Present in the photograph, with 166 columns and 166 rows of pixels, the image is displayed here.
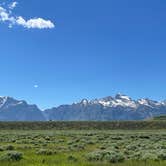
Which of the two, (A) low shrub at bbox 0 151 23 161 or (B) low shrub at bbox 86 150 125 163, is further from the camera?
(B) low shrub at bbox 86 150 125 163

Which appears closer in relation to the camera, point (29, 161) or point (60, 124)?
point (29, 161)

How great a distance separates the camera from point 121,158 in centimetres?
2242

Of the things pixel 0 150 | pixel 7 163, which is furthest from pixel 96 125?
pixel 7 163

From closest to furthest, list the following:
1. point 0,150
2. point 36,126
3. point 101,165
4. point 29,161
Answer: point 101,165 → point 29,161 → point 0,150 → point 36,126

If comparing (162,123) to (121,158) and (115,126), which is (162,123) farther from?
(121,158)

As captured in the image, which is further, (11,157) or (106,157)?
(106,157)

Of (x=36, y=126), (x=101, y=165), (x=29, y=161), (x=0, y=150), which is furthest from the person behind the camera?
(x=36, y=126)

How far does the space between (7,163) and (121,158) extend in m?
5.75

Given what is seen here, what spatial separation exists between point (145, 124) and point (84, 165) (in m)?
112

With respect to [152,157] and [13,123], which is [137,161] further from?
[13,123]

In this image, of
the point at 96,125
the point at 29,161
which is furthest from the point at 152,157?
the point at 96,125

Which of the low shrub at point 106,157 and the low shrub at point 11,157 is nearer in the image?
the low shrub at point 11,157

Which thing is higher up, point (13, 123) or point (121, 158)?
point (13, 123)

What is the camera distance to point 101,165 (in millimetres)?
20062
